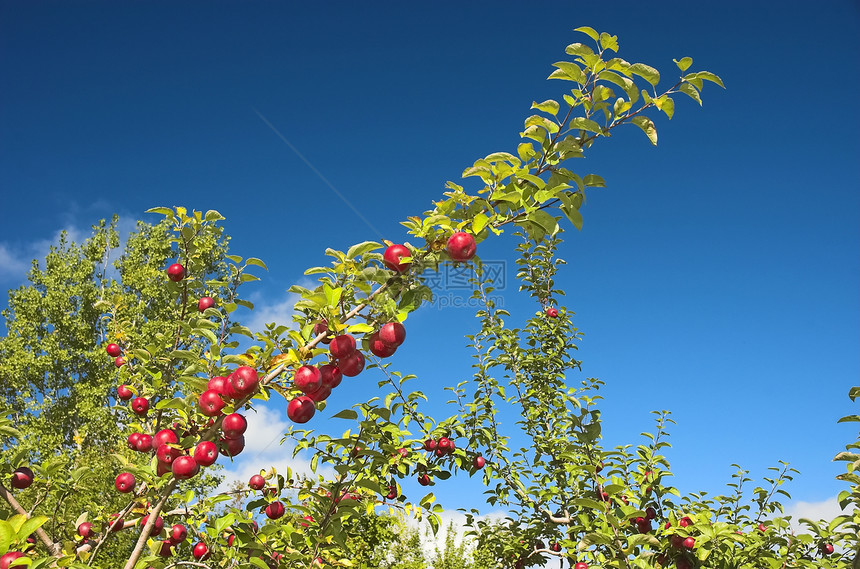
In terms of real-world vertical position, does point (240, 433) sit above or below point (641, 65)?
below

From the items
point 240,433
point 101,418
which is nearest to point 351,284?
point 240,433

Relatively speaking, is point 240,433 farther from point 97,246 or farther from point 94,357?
point 97,246

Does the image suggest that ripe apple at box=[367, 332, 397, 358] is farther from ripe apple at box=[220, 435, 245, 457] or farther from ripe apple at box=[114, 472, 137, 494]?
ripe apple at box=[114, 472, 137, 494]

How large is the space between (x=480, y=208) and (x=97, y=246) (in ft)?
73.0

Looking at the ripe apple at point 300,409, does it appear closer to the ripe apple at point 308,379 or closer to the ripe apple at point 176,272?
the ripe apple at point 308,379

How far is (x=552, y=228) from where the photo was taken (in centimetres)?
232

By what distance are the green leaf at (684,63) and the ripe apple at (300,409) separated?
2.19 m

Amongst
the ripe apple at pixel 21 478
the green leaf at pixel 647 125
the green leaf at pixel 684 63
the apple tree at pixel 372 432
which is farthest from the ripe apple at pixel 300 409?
the green leaf at pixel 684 63

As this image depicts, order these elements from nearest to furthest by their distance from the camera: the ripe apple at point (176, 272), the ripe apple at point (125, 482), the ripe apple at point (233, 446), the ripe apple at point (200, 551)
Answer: the ripe apple at point (233, 446) < the ripe apple at point (125, 482) < the ripe apple at point (176, 272) < the ripe apple at point (200, 551)

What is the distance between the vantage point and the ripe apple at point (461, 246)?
90.0 inches

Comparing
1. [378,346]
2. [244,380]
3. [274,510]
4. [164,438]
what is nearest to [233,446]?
[164,438]

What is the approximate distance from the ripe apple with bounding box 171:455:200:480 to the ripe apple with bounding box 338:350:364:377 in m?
0.79

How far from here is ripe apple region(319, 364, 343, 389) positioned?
2.35 metres

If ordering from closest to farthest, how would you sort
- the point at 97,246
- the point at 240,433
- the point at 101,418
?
the point at 240,433 → the point at 101,418 → the point at 97,246
